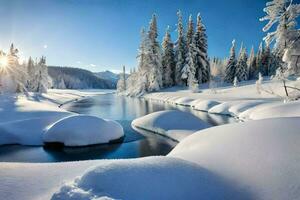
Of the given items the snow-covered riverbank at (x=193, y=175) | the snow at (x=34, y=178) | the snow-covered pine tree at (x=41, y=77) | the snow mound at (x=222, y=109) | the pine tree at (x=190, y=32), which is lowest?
the snow mound at (x=222, y=109)

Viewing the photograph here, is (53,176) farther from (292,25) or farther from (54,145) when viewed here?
(292,25)

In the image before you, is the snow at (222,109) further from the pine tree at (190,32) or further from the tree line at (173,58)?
the pine tree at (190,32)

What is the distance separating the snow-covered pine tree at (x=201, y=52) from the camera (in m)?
56.6

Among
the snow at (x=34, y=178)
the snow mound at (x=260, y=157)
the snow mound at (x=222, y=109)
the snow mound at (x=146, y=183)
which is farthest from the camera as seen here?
the snow mound at (x=222, y=109)

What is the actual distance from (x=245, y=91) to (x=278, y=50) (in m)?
28.4

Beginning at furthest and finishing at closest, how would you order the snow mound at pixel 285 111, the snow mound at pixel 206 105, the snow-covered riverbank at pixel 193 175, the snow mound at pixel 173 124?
the snow mound at pixel 206 105 < the snow mound at pixel 173 124 < the snow mound at pixel 285 111 < the snow-covered riverbank at pixel 193 175

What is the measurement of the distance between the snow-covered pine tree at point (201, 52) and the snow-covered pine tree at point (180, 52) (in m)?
3.53

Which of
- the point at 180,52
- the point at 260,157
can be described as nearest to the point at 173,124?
the point at 260,157

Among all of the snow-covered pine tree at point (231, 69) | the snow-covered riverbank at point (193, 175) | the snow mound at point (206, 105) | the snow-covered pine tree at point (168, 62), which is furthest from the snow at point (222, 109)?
the snow-covered pine tree at point (231, 69)

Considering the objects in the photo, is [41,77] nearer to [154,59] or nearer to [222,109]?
[154,59]

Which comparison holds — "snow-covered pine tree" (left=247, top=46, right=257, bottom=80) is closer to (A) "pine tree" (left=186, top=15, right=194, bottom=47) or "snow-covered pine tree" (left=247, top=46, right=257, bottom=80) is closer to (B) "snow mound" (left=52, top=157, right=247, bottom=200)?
(A) "pine tree" (left=186, top=15, right=194, bottom=47)

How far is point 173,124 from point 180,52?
42333 mm

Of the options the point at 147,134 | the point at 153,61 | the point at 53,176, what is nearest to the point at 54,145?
the point at 147,134

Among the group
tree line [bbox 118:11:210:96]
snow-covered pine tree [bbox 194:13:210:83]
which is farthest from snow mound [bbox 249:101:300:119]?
snow-covered pine tree [bbox 194:13:210:83]
